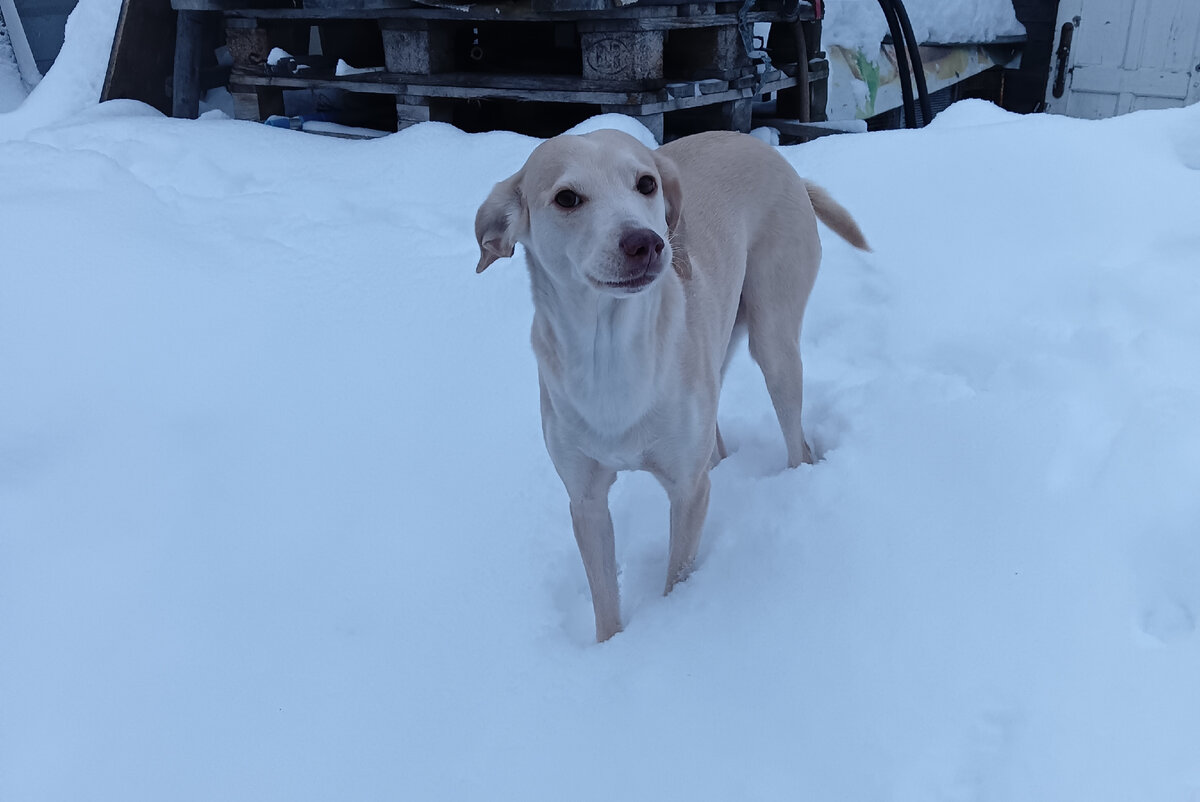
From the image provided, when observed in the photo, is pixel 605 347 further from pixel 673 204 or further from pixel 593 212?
pixel 673 204

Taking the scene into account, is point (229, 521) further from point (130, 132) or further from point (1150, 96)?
point (1150, 96)

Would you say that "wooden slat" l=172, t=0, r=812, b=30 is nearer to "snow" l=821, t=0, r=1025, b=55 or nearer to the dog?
"snow" l=821, t=0, r=1025, b=55

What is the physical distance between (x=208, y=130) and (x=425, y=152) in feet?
4.18

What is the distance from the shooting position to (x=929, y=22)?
6.95 metres

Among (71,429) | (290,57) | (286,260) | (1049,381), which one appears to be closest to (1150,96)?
(1049,381)

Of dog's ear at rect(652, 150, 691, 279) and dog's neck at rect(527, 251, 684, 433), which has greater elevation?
dog's ear at rect(652, 150, 691, 279)

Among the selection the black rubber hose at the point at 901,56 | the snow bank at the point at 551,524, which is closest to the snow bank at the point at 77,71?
the snow bank at the point at 551,524

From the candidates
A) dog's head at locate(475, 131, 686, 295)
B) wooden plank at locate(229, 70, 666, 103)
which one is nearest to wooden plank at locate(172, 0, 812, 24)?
wooden plank at locate(229, 70, 666, 103)

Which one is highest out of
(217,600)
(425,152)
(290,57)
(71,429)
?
(290,57)

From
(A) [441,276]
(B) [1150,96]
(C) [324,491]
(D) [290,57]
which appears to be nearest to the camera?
(C) [324,491]

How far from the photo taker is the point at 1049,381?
7.76 ft

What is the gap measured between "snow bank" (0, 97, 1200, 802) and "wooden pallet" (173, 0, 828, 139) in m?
1.18

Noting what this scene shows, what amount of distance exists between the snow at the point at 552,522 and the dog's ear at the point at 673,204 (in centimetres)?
66

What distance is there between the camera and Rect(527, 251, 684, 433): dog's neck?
5.98 feet
